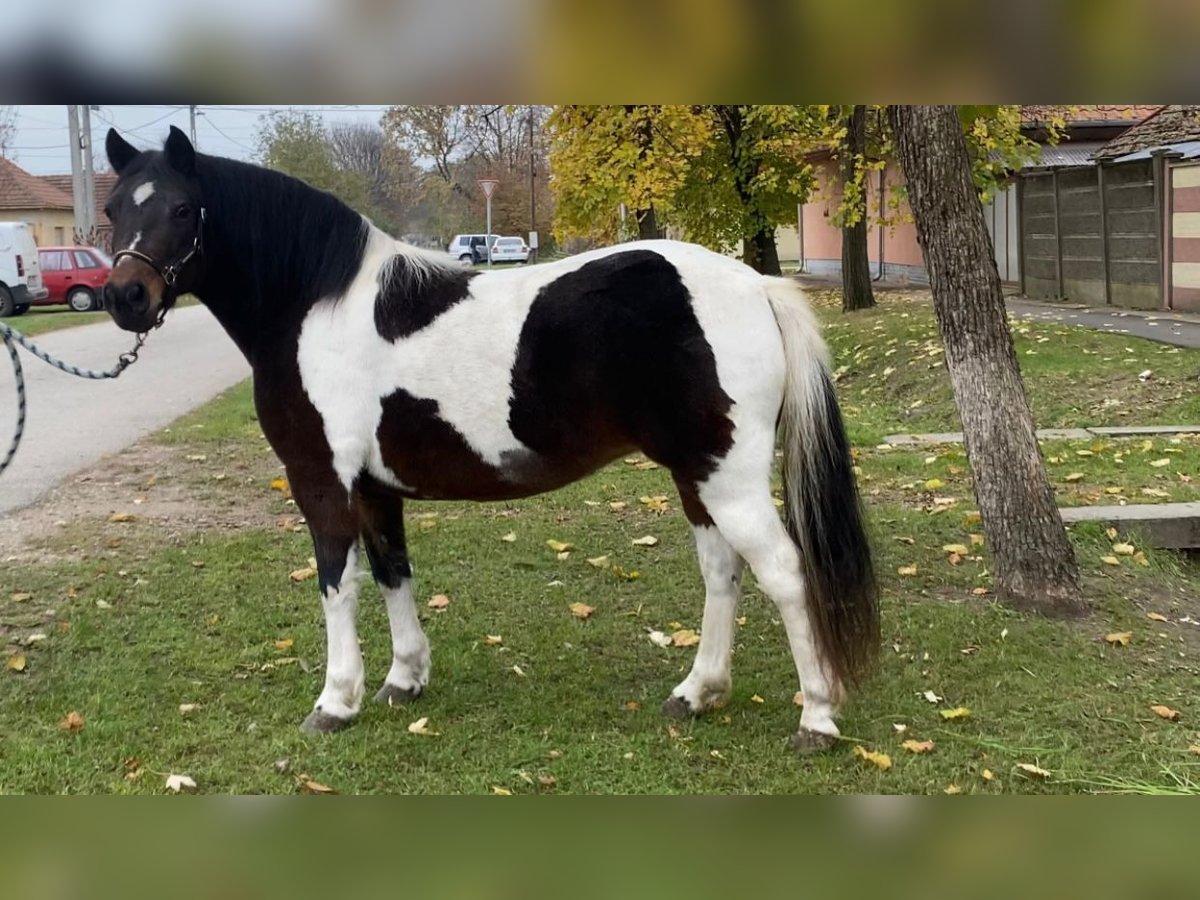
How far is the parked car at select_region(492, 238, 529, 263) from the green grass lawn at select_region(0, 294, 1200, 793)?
793 inches

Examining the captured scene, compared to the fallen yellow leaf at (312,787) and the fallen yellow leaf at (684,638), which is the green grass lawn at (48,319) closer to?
the fallen yellow leaf at (684,638)

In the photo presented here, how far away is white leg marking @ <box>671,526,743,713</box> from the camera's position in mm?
3742

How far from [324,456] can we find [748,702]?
72.7 inches

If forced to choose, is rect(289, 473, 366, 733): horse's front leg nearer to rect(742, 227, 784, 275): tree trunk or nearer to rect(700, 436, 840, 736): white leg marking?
rect(700, 436, 840, 736): white leg marking

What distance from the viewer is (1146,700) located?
3764 mm

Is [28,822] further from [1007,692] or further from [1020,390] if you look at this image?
[1020,390]

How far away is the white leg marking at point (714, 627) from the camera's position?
12.3 ft

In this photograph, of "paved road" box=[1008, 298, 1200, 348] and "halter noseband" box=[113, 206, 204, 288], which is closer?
"halter noseband" box=[113, 206, 204, 288]

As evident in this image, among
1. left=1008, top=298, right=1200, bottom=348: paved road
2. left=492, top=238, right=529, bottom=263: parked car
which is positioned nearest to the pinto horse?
left=1008, top=298, right=1200, bottom=348: paved road

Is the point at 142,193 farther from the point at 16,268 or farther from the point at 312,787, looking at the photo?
the point at 16,268

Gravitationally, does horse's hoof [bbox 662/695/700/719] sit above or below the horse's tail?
below

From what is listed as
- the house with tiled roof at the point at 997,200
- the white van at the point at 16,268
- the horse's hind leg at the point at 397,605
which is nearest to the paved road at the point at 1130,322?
the house with tiled roof at the point at 997,200

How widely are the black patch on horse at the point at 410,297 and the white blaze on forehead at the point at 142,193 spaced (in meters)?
0.80
